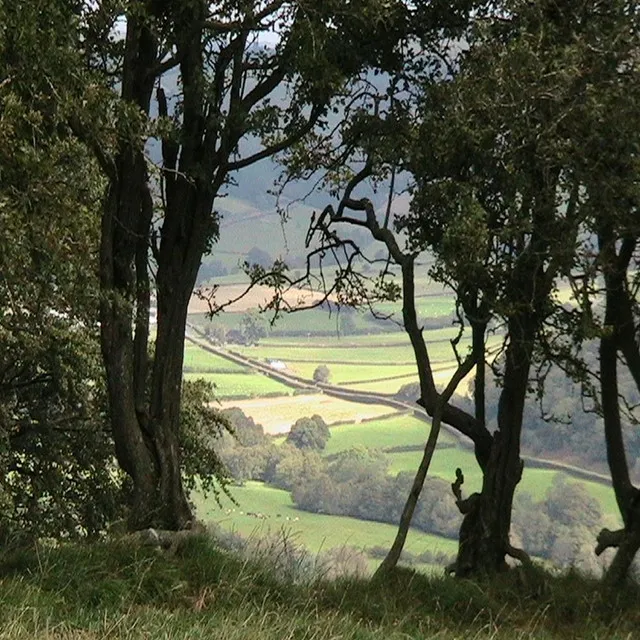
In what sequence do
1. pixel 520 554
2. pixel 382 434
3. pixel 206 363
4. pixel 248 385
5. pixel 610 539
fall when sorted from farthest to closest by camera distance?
pixel 248 385, pixel 206 363, pixel 382 434, pixel 610 539, pixel 520 554

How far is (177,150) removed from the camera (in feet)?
27.2

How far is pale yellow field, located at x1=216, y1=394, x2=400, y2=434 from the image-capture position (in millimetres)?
66562

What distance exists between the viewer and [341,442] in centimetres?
6444

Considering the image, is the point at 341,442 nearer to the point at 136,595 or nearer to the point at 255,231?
the point at 255,231

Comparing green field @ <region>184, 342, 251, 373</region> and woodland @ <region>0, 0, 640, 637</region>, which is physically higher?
woodland @ <region>0, 0, 640, 637</region>

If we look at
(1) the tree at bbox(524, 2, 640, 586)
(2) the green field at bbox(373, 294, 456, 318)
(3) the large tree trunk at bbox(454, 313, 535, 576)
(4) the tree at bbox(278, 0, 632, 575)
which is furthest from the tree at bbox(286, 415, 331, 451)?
(1) the tree at bbox(524, 2, 640, 586)

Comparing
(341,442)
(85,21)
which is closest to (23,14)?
(85,21)

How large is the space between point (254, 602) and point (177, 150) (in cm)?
377

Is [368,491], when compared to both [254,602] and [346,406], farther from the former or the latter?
[254,602]

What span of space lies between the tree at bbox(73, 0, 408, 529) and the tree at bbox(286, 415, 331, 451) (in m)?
48.8

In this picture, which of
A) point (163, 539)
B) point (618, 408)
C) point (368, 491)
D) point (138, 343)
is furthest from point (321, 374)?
point (163, 539)

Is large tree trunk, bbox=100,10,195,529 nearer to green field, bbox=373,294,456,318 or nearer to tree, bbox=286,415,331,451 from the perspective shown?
green field, bbox=373,294,456,318

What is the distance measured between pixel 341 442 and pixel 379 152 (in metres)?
56.6

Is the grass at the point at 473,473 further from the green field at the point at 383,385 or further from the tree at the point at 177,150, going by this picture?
the tree at the point at 177,150
